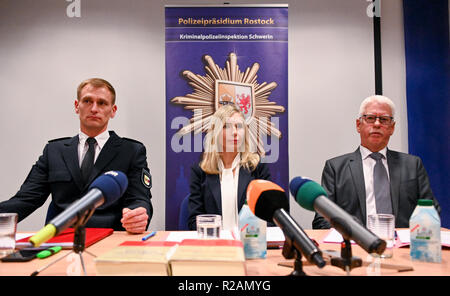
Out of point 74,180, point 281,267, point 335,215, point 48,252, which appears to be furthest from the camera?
point 74,180

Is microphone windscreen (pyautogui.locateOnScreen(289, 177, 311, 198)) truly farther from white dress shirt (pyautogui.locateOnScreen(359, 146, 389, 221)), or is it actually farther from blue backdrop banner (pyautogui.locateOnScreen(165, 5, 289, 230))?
blue backdrop banner (pyautogui.locateOnScreen(165, 5, 289, 230))

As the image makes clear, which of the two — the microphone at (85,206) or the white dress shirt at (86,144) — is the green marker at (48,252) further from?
the white dress shirt at (86,144)

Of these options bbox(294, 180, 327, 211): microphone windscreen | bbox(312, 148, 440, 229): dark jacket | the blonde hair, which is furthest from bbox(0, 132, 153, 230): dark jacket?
bbox(294, 180, 327, 211): microphone windscreen

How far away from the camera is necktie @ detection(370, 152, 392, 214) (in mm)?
2219

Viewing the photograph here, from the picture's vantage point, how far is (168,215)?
10.3ft

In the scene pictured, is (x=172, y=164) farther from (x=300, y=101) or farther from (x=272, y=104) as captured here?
(x=300, y=101)

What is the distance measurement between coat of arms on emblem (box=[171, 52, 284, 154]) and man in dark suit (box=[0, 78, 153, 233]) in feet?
3.12

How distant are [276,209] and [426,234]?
62 cm

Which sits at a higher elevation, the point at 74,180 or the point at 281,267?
the point at 74,180

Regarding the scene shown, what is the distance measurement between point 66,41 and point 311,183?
352cm

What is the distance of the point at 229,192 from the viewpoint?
232cm

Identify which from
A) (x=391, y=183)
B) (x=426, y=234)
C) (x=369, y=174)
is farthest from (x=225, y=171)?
(x=426, y=234)

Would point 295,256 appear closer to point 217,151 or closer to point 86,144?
point 217,151

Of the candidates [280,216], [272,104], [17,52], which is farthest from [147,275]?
[17,52]
